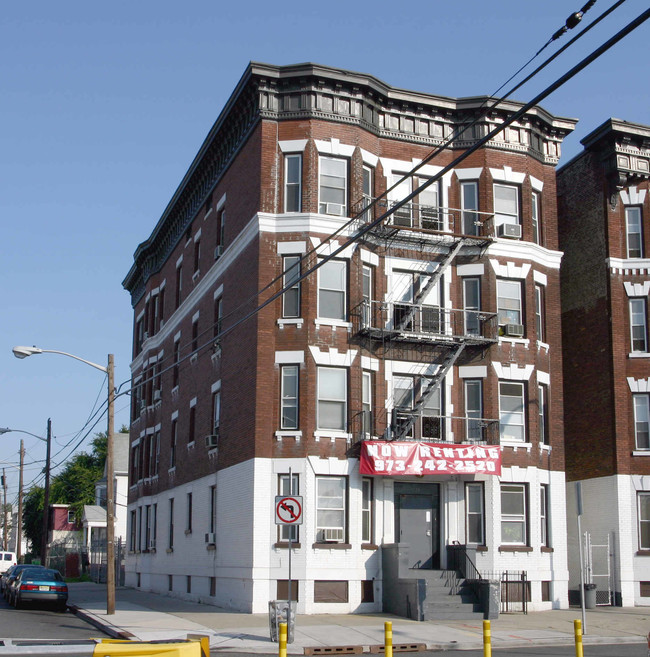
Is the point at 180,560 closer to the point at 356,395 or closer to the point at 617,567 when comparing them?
the point at 356,395

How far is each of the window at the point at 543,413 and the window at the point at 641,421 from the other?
368 cm

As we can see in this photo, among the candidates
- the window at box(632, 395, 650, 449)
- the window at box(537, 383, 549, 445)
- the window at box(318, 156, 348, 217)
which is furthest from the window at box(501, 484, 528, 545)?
the window at box(318, 156, 348, 217)

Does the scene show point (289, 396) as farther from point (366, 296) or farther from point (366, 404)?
point (366, 296)

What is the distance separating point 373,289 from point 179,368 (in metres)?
13.4

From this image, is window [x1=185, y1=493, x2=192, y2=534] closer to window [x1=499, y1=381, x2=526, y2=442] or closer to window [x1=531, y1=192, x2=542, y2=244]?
window [x1=499, y1=381, x2=526, y2=442]

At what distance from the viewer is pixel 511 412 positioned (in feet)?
96.0

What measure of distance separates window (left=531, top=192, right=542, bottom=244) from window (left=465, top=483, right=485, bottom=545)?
8.68 m

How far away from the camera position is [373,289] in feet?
95.3

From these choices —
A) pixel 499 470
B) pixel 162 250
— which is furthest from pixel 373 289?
pixel 162 250

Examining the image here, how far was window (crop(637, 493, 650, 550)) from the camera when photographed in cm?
3073

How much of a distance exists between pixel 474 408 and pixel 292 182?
916cm

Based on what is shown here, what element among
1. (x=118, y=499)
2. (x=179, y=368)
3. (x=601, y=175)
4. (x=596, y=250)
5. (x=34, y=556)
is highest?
(x=601, y=175)

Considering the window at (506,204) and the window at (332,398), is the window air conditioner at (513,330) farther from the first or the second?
the window at (332,398)

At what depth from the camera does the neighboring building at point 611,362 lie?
101 feet
